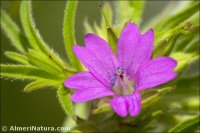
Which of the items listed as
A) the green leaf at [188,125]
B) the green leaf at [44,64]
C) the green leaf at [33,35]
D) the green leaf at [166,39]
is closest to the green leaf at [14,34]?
the green leaf at [33,35]

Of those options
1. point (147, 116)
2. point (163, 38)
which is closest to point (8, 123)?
point (147, 116)

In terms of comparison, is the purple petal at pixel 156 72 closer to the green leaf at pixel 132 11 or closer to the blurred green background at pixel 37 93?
the green leaf at pixel 132 11

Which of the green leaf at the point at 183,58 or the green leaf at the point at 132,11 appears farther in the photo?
the green leaf at the point at 132,11

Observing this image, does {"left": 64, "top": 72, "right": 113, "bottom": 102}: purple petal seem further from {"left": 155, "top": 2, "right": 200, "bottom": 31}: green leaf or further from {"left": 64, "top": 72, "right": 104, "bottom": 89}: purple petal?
{"left": 155, "top": 2, "right": 200, "bottom": 31}: green leaf

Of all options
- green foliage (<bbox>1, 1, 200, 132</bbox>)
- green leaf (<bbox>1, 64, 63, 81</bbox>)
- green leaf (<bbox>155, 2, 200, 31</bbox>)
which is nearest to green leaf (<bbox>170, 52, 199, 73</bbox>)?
green foliage (<bbox>1, 1, 200, 132</bbox>)

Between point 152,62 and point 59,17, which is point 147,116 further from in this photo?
point 59,17


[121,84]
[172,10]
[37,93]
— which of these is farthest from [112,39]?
[37,93]
